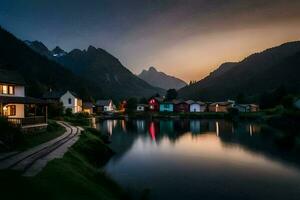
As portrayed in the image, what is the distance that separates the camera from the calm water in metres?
22.6

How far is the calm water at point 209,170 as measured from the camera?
22609mm

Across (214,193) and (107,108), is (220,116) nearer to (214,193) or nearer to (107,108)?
(107,108)

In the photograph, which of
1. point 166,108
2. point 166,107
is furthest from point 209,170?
point 166,107

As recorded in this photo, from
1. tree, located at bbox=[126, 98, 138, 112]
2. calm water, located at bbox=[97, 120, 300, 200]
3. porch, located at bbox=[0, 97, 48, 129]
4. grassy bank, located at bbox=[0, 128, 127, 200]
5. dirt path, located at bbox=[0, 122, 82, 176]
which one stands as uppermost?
tree, located at bbox=[126, 98, 138, 112]

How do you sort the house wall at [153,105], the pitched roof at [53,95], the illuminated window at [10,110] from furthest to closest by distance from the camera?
the house wall at [153,105]
the pitched roof at [53,95]
the illuminated window at [10,110]

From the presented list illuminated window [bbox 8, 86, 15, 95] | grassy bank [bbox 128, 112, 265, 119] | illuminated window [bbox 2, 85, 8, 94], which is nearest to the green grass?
illuminated window [bbox 8, 86, 15, 95]

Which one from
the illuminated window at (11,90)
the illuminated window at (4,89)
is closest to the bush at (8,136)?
the illuminated window at (4,89)

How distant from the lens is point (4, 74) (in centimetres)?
4356

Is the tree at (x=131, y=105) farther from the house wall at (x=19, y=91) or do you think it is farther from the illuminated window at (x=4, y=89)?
the illuminated window at (x=4, y=89)

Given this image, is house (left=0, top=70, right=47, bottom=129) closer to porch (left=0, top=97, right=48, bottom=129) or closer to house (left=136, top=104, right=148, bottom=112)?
porch (left=0, top=97, right=48, bottom=129)

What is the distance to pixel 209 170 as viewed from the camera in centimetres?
3039

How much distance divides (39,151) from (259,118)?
85117mm

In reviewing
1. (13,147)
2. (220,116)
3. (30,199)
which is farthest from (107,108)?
(30,199)

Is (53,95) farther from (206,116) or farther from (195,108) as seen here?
(195,108)
